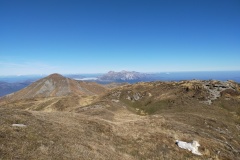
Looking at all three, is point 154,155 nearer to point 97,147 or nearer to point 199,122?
point 97,147

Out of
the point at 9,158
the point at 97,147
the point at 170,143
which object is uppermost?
the point at 9,158

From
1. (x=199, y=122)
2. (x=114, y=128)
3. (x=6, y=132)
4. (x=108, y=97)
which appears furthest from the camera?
(x=108, y=97)

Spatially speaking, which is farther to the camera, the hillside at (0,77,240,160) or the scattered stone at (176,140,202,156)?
the scattered stone at (176,140,202,156)

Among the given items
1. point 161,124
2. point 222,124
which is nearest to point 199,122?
point 222,124

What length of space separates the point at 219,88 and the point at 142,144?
59.2 metres

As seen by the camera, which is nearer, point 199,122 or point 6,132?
point 6,132

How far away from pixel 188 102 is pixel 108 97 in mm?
33825

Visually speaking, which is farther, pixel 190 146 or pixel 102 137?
pixel 190 146

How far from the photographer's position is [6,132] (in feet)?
63.8

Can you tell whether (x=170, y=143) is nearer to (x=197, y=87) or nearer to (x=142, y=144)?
(x=142, y=144)

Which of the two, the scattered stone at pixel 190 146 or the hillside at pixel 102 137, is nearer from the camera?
the hillside at pixel 102 137

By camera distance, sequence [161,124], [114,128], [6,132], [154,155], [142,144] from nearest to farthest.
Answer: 1. [6,132]
2. [154,155]
3. [142,144]
4. [114,128]
5. [161,124]

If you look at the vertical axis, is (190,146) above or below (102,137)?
below

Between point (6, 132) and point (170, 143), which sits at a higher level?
point (6, 132)
